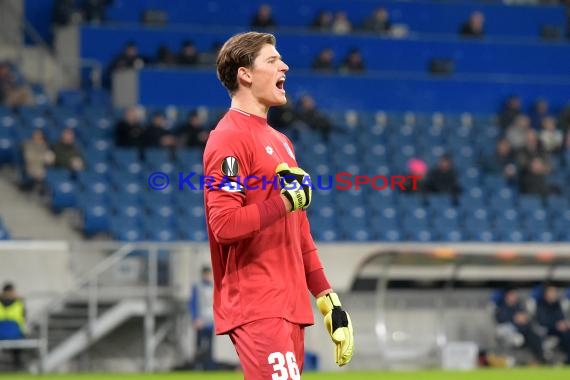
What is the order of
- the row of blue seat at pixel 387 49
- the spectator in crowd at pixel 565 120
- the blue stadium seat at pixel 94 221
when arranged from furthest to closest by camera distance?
the spectator in crowd at pixel 565 120 < the row of blue seat at pixel 387 49 < the blue stadium seat at pixel 94 221

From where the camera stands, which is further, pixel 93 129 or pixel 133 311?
pixel 93 129

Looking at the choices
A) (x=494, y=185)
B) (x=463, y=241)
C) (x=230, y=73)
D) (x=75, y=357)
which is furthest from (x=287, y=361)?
(x=494, y=185)

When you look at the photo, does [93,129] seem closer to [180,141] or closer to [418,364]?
[180,141]

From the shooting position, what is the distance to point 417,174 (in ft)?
68.5

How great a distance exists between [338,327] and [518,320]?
12.3 metres

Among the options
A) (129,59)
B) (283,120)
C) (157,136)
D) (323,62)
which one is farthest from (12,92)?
(323,62)

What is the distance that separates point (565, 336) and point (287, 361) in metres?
13.0

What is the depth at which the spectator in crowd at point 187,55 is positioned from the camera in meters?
21.9

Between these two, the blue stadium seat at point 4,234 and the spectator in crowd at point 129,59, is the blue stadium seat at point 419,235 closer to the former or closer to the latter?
the spectator in crowd at point 129,59

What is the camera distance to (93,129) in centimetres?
2012

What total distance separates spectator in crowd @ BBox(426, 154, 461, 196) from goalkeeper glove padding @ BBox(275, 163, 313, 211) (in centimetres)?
1639

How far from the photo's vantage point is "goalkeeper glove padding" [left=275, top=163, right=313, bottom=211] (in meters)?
4.50

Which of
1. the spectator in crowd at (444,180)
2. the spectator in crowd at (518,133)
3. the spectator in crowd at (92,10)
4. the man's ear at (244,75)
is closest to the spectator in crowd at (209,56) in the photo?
the spectator in crowd at (92,10)

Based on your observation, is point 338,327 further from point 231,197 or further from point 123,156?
point 123,156
